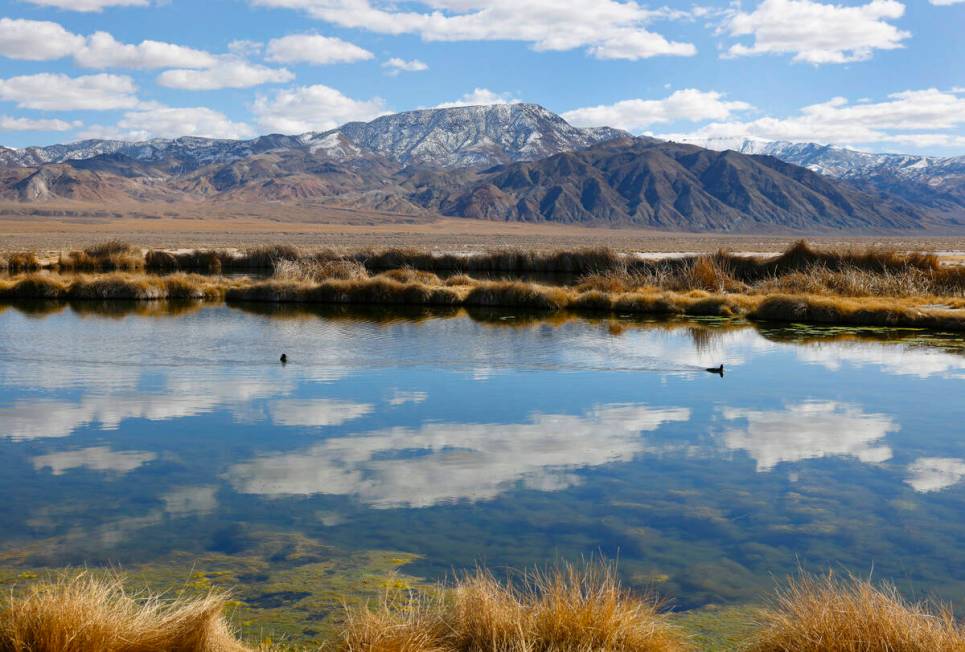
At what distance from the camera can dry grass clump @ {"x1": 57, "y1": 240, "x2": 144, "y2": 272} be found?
152 feet

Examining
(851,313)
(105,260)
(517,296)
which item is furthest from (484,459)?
(105,260)

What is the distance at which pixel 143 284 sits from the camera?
3481 centimetres

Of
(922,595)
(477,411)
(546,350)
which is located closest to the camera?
(922,595)

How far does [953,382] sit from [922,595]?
12.5 meters

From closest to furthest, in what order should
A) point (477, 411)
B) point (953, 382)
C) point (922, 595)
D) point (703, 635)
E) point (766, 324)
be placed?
point (703, 635)
point (922, 595)
point (477, 411)
point (953, 382)
point (766, 324)

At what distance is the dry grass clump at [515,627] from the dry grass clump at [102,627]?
987 mm

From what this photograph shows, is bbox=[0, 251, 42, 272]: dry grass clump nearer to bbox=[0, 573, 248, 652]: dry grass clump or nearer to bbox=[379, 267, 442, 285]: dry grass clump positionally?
bbox=[379, 267, 442, 285]: dry grass clump

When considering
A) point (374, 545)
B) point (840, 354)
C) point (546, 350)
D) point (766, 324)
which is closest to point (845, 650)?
point (374, 545)

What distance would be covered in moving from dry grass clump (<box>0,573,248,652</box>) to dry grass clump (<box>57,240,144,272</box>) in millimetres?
41984

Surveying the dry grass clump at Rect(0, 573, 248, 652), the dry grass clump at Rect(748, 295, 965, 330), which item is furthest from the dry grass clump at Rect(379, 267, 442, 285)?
the dry grass clump at Rect(0, 573, 248, 652)

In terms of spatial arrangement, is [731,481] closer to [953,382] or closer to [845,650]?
[845,650]

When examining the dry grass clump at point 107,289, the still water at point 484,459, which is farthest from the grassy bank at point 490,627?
the dry grass clump at point 107,289

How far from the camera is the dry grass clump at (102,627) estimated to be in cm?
638

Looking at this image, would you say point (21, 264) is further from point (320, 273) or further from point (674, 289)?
point (674, 289)
